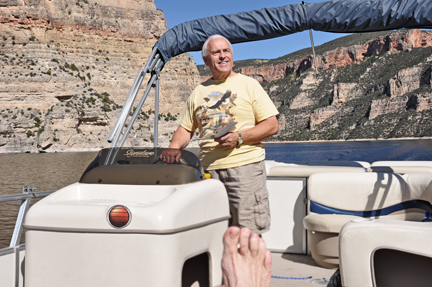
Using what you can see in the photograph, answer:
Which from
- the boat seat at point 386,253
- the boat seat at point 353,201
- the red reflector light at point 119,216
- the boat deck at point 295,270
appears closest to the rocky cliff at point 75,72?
the boat deck at point 295,270

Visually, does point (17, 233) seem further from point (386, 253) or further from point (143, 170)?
point (386, 253)

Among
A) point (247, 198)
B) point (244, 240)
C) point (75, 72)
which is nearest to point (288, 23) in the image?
point (247, 198)

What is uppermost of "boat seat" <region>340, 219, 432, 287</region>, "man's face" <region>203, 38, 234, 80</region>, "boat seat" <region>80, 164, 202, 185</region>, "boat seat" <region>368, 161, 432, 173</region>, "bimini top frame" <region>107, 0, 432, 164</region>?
"bimini top frame" <region>107, 0, 432, 164</region>

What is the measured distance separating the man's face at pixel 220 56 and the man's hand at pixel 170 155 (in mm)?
584

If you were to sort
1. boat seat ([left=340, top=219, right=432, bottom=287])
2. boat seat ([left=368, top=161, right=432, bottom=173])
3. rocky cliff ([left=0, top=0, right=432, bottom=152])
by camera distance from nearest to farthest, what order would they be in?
boat seat ([left=340, top=219, right=432, bottom=287]) → boat seat ([left=368, top=161, right=432, bottom=173]) → rocky cliff ([left=0, top=0, right=432, bottom=152])

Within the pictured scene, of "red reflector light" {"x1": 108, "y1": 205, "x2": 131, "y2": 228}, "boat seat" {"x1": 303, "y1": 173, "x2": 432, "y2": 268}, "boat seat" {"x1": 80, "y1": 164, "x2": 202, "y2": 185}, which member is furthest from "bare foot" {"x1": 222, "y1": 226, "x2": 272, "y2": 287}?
"boat seat" {"x1": 303, "y1": 173, "x2": 432, "y2": 268}

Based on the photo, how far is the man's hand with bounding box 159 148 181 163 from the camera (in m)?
2.59

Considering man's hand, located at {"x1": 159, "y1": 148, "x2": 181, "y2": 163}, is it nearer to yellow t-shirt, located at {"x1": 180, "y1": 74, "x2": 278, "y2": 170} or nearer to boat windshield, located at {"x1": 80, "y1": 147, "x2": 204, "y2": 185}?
boat windshield, located at {"x1": 80, "y1": 147, "x2": 204, "y2": 185}

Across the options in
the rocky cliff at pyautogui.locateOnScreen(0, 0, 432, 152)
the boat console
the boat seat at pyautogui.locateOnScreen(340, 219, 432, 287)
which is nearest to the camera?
the boat console

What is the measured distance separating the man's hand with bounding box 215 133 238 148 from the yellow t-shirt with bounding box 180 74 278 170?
89 mm

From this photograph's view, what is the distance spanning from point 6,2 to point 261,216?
212 ft

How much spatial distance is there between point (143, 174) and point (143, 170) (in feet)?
0.10

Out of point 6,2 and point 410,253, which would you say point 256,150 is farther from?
point 6,2

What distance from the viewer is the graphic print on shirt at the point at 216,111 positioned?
106 inches
